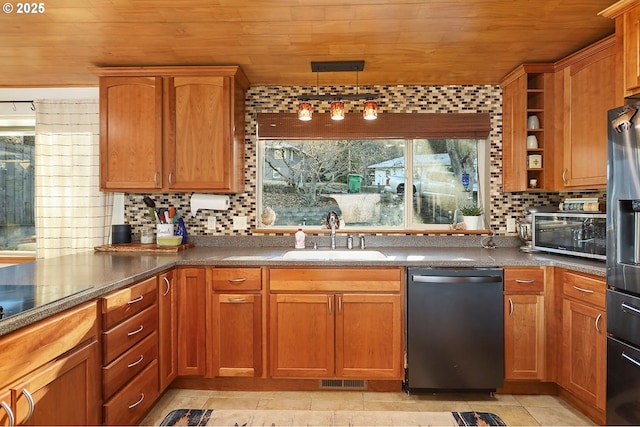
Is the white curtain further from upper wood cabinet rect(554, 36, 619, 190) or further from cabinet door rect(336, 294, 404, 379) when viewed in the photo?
upper wood cabinet rect(554, 36, 619, 190)

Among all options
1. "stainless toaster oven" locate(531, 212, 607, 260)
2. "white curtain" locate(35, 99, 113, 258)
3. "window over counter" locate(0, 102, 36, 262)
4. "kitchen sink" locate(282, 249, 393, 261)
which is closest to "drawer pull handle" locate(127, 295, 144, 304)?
"kitchen sink" locate(282, 249, 393, 261)

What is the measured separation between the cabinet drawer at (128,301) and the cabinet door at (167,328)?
100 mm

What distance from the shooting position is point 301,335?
2449 millimetres

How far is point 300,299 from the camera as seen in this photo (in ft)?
8.01

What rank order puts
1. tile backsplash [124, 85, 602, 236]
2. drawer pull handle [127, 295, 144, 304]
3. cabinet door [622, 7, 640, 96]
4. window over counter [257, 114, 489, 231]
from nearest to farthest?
cabinet door [622, 7, 640, 96], drawer pull handle [127, 295, 144, 304], tile backsplash [124, 85, 602, 236], window over counter [257, 114, 489, 231]

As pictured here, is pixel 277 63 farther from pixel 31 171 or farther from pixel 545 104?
pixel 31 171

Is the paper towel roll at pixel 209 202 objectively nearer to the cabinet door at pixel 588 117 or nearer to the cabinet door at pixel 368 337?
the cabinet door at pixel 368 337

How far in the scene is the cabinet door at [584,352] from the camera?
6.73 ft

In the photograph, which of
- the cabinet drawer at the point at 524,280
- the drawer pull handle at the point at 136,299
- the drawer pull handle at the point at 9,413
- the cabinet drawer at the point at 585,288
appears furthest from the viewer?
the cabinet drawer at the point at 524,280

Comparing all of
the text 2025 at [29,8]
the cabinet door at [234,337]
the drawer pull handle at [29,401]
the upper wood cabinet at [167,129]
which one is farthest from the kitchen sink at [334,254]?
the text 2025 at [29,8]

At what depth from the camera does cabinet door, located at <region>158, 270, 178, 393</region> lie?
7.39ft

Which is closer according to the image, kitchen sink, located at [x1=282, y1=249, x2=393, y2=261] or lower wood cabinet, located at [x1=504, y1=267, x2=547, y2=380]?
lower wood cabinet, located at [x1=504, y1=267, x2=547, y2=380]

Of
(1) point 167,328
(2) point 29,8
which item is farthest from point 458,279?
(2) point 29,8

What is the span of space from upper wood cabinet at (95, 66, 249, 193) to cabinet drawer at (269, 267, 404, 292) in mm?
805
